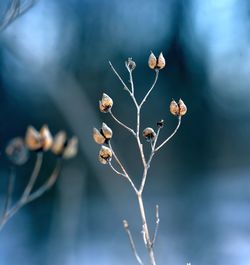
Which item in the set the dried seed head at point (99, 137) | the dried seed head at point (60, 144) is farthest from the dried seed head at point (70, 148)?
the dried seed head at point (99, 137)

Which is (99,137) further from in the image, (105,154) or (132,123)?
(132,123)

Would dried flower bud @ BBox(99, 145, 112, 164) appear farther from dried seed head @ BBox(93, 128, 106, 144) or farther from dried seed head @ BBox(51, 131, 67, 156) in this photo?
dried seed head @ BBox(51, 131, 67, 156)

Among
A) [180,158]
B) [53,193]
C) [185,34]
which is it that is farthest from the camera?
[180,158]

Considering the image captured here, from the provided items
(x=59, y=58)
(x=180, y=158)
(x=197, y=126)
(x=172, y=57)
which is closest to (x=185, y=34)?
(x=172, y=57)

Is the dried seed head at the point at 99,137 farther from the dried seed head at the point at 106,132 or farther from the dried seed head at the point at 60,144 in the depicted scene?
the dried seed head at the point at 60,144

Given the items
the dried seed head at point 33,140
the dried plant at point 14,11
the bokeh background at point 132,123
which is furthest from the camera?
the bokeh background at point 132,123

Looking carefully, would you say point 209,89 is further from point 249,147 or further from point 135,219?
point 135,219

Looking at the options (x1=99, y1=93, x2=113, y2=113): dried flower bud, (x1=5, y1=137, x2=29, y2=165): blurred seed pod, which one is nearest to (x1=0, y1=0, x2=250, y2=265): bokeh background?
(x1=99, y1=93, x2=113, y2=113): dried flower bud

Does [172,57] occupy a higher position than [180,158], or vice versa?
[172,57]
